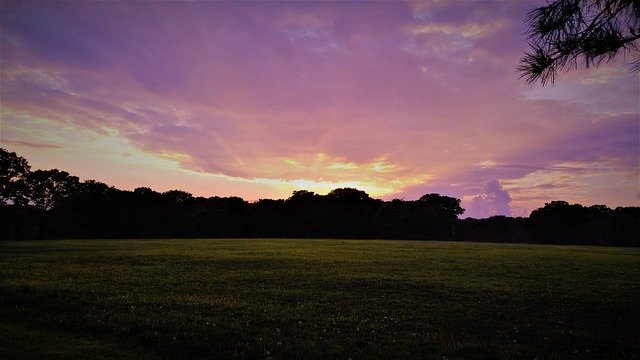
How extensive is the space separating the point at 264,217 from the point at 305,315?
11739 cm

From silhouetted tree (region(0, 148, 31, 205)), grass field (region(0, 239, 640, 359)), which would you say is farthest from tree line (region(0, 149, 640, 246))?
grass field (region(0, 239, 640, 359))

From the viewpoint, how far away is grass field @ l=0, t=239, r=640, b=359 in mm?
11344

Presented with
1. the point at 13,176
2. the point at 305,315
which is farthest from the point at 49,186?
the point at 305,315

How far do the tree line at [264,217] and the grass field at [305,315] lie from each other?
84.8m

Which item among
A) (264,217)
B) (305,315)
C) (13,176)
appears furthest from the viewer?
(264,217)

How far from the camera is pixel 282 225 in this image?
131500 millimetres

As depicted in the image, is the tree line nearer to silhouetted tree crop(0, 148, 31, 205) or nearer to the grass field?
silhouetted tree crop(0, 148, 31, 205)

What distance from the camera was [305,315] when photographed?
15.0 m

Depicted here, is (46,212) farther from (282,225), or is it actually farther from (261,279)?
(261,279)

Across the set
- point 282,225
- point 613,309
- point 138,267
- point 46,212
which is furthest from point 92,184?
point 613,309

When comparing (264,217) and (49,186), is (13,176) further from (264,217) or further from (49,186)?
(264,217)

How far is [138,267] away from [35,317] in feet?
50.0

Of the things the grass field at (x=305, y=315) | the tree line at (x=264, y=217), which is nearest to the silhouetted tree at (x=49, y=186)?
the tree line at (x=264, y=217)

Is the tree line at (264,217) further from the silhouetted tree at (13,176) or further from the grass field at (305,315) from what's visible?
the grass field at (305,315)
